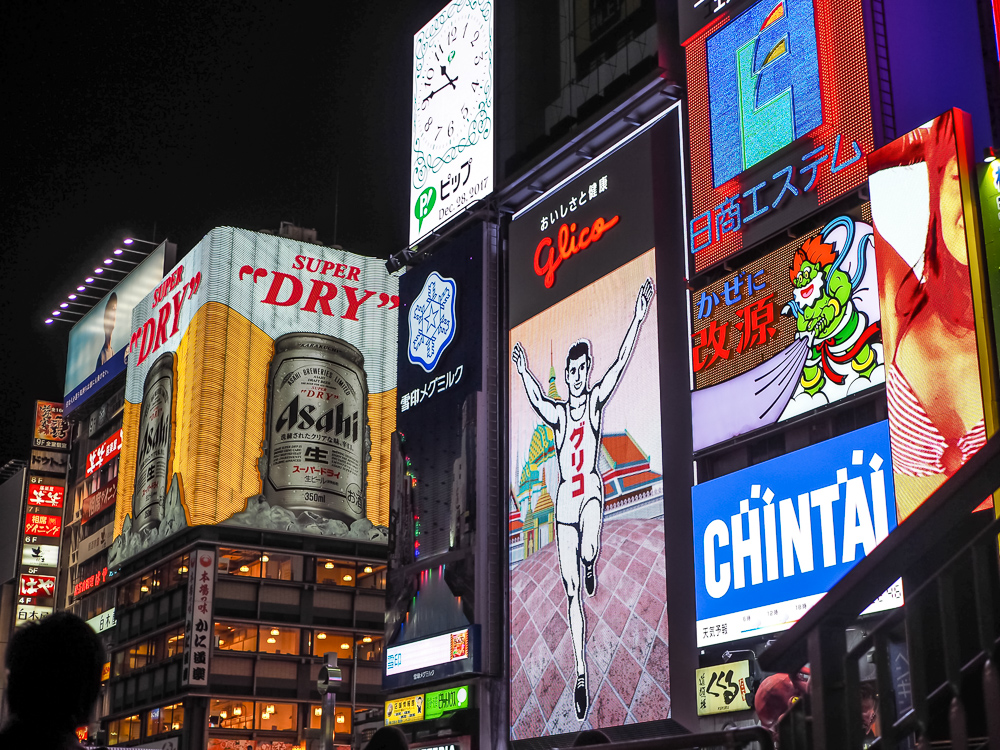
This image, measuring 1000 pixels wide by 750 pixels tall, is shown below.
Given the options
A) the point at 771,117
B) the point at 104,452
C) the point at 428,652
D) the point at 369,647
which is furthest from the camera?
the point at 104,452

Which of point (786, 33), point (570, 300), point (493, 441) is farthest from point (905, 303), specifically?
Result: point (493, 441)

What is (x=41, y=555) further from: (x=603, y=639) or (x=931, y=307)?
(x=931, y=307)

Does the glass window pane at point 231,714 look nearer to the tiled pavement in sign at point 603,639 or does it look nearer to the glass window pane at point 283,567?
the glass window pane at point 283,567

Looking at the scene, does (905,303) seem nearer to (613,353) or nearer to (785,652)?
(613,353)

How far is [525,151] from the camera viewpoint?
89.3ft

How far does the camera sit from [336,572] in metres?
46.8

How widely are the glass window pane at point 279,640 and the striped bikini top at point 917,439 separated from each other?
110 feet

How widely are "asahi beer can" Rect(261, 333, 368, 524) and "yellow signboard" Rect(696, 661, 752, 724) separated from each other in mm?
27640

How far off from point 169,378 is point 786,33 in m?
33.5

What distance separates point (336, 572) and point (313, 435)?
604 centimetres

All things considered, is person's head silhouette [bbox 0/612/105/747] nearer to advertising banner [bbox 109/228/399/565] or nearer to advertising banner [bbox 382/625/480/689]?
advertising banner [bbox 382/625/480/689]

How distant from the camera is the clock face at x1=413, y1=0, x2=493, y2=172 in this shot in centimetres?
2908

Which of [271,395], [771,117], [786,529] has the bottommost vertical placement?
[786,529]

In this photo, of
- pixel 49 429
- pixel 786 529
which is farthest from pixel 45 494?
pixel 786 529
